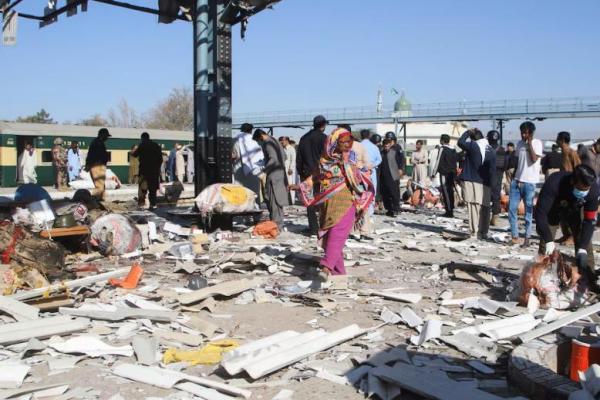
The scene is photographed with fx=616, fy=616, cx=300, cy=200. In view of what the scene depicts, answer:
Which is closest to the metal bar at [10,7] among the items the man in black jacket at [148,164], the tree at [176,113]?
the man in black jacket at [148,164]

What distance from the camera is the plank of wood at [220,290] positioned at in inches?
238

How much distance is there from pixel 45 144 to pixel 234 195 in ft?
63.4

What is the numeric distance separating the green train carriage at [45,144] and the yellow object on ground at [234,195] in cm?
1840

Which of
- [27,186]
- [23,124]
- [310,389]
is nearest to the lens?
[310,389]

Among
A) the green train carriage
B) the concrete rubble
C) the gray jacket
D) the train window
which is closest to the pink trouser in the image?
the concrete rubble

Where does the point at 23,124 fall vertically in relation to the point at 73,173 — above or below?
above

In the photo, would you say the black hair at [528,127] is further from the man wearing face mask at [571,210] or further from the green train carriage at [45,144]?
the green train carriage at [45,144]

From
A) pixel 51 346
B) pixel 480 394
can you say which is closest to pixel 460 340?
pixel 480 394

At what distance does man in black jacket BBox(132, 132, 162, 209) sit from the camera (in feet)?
47.0

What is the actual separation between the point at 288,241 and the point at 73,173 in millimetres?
15354

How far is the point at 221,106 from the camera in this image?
11.0 meters

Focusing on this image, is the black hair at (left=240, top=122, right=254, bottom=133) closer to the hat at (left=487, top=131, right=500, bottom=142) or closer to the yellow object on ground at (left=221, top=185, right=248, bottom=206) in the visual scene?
the yellow object on ground at (left=221, top=185, right=248, bottom=206)

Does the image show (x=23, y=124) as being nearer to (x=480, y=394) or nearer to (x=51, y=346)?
(x=51, y=346)

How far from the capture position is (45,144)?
88.2 ft
